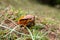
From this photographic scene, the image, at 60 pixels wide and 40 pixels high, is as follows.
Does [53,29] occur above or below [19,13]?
below

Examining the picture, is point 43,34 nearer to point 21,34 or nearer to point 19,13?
point 21,34

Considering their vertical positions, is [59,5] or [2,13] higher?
Answer: [2,13]

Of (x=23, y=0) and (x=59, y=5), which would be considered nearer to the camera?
(x=23, y=0)

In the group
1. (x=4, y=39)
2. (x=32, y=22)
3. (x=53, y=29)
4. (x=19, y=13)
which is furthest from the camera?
(x=19, y=13)

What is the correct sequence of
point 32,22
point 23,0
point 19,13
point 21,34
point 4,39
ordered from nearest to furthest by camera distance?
point 4,39
point 21,34
point 32,22
point 19,13
point 23,0

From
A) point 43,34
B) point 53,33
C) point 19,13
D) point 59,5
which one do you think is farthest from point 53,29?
point 59,5

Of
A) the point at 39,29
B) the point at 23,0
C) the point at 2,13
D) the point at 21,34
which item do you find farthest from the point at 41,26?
the point at 23,0

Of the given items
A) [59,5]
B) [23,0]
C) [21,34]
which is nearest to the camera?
[21,34]

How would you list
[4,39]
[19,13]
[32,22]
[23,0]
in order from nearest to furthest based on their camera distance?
1. [4,39]
2. [32,22]
3. [19,13]
4. [23,0]

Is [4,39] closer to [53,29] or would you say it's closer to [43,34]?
[43,34]
